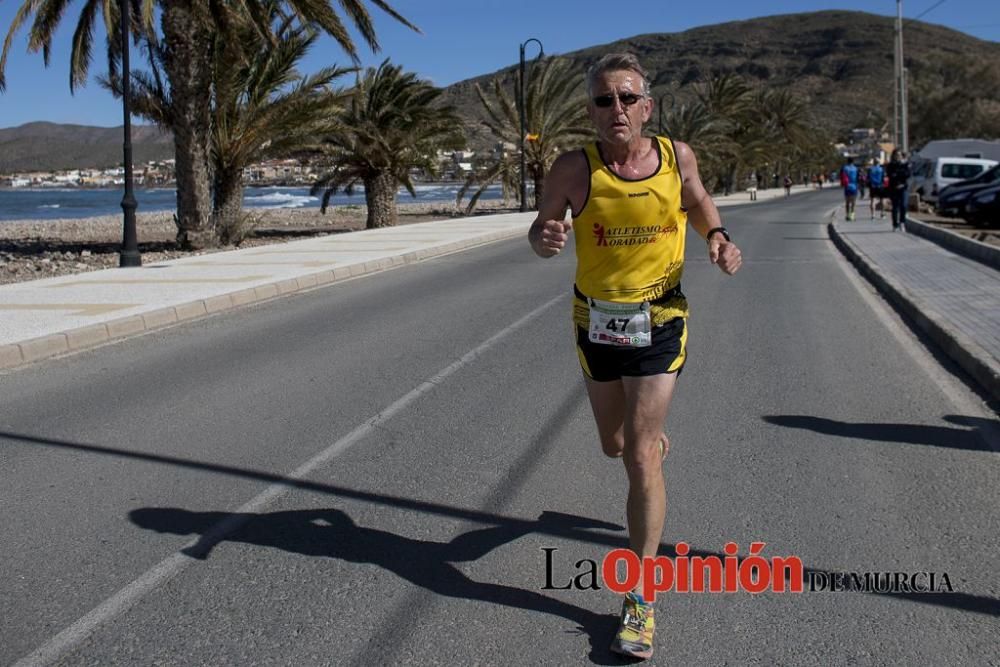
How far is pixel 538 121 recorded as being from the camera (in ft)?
130

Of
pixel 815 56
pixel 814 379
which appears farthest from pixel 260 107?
pixel 815 56

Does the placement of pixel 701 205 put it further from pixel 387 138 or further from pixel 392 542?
pixel 387 138

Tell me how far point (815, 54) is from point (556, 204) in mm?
172127

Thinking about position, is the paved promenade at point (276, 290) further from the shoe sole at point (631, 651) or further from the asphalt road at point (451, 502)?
the shoe sole at point (631, 651)

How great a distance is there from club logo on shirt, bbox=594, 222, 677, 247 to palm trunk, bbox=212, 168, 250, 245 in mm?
20906

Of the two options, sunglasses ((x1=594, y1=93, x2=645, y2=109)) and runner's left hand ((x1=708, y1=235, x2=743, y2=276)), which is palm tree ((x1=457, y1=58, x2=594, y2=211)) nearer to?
runner's left hand ((x1=708, y1=235, x2=743, y2=276))

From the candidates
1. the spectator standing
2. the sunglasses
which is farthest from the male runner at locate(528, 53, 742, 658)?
the spectator standing

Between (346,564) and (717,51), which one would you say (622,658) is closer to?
(346,564)

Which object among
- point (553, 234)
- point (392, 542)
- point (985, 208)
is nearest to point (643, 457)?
point (553, 234)

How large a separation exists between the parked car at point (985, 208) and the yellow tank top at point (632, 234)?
22.6 metres

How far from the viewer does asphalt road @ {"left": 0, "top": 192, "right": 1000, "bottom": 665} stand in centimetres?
347

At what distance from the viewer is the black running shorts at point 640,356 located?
3494mm

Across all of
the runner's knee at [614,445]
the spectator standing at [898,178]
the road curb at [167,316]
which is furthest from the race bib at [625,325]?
the spectator standing at [898,178]

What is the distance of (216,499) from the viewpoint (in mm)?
4938
